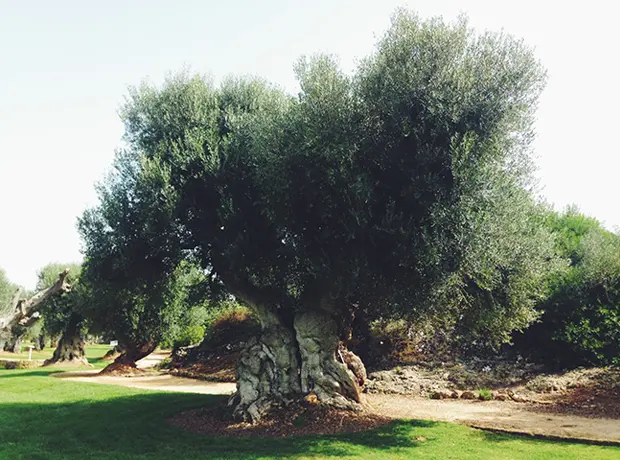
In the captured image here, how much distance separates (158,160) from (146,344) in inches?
772

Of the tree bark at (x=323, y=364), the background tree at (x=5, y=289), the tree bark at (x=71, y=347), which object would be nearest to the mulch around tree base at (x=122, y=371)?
the tree bark at (x=71, y=347)

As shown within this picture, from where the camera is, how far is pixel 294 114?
510 inches

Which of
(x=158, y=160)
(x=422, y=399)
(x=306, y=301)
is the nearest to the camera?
(x=158, y=160)

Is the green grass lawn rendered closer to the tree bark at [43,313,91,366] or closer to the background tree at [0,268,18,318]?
the tree bark at [43,313,91,366]

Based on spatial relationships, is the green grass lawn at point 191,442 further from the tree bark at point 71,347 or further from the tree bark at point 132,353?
the tree bark at point 71,347

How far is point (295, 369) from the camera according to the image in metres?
14.3

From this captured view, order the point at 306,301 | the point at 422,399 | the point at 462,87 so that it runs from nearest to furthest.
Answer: the point at 462,87, the point at 306,301, the point at 422,399

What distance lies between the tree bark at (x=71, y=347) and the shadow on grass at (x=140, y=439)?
64.7ft

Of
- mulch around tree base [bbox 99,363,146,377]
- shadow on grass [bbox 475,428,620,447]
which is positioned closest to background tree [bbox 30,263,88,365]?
mulch around tree base [bbox 99,363,146,377]

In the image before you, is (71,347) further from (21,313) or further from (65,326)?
(21,313)

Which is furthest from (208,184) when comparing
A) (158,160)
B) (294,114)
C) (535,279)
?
(535,279)

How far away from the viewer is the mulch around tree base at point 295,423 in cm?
1256

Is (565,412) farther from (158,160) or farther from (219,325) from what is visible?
(219,325)

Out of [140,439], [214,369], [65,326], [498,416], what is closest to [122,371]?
[214,369]
